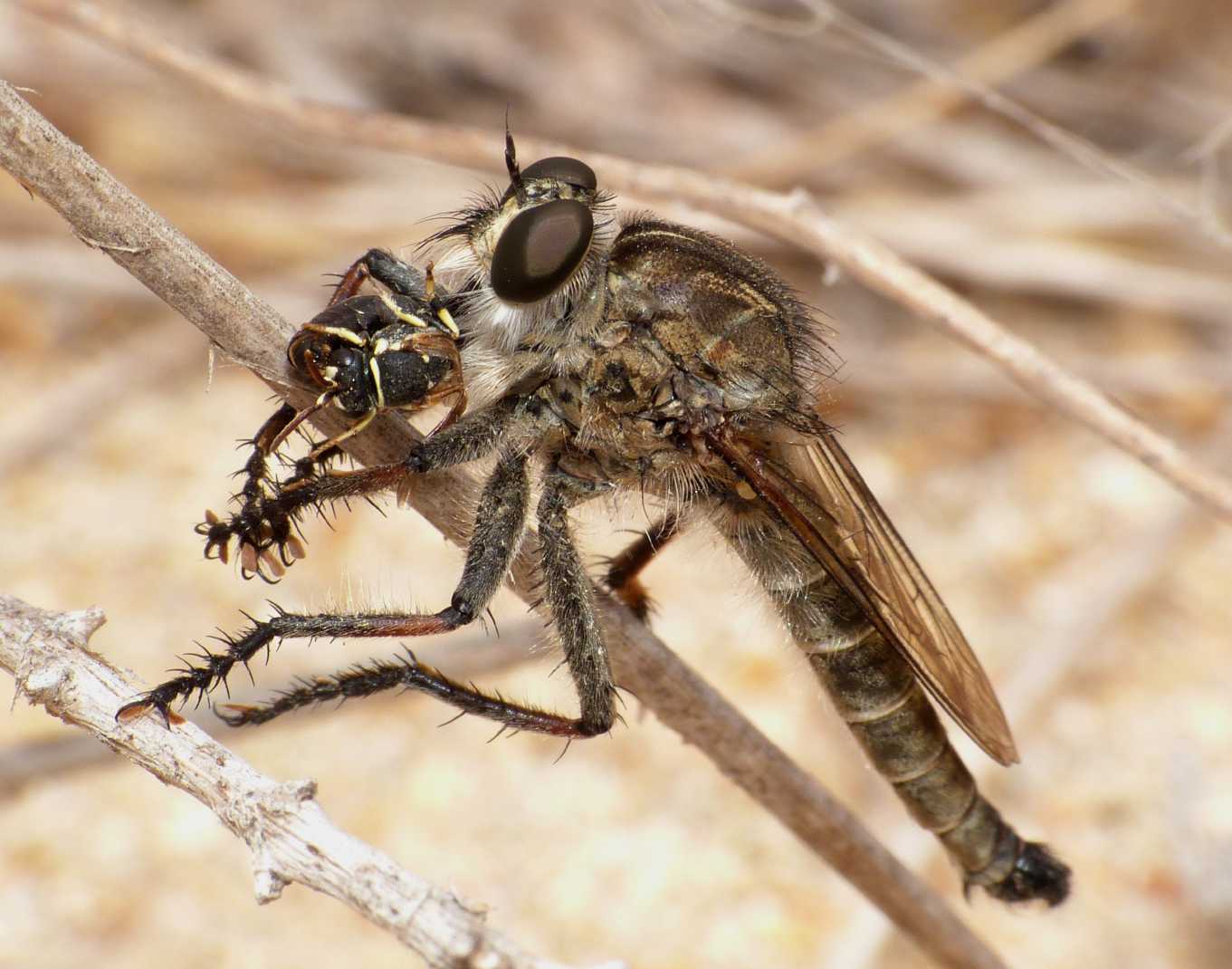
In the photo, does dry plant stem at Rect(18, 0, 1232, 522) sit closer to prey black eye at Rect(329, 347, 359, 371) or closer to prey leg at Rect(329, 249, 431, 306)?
prey leg at Rect(329, 249, 431, 306)

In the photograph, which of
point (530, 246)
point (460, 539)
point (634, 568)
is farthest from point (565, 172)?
point (634, 568)

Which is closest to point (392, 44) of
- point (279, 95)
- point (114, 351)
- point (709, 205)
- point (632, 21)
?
point (632, 21)

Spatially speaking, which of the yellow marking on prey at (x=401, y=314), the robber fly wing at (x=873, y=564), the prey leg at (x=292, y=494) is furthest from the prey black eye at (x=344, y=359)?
the robber fly wing at (x=873, y=564)

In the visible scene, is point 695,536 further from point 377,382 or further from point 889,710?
point 377,382

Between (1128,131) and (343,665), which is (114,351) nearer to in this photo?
(343,665)

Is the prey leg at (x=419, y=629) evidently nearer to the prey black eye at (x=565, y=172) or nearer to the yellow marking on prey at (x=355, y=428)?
the yellow marking on prey at (x=355, y=428)

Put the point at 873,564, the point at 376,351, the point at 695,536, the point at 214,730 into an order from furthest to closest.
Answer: the point at 214,730, the point at 695,536, the point at 873,564, the point at 376,351
